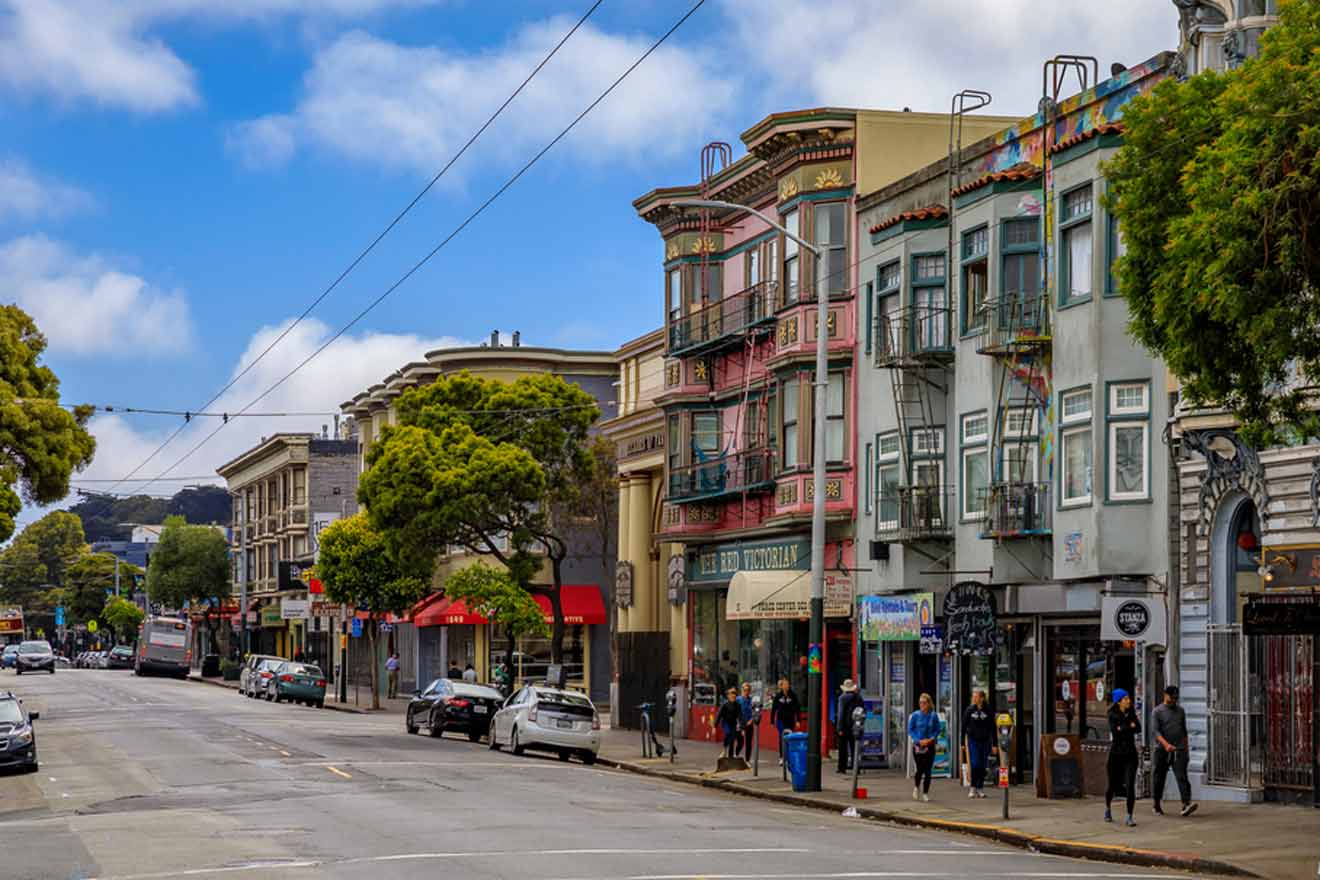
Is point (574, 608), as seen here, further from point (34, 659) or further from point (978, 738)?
point (34, 659)

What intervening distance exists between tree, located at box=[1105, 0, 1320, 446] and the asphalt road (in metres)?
5.23

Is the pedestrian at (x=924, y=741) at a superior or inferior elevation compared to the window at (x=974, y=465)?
inferior

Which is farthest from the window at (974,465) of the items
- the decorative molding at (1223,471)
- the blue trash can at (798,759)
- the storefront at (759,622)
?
the decorative molding at (1223,471)

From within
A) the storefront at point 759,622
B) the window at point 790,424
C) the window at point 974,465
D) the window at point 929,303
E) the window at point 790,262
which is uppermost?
the window at point 790,262

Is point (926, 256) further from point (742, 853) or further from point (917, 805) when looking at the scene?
point (742, 853)

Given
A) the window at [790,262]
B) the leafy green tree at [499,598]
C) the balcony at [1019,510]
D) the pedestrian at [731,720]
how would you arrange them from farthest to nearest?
1. the leafy green tree at [499,598]
2. the window at [790,262]
3. the pedestrian at [731,720]
4. the balcony at [1019,510]

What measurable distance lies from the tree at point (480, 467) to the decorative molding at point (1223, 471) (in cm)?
2791

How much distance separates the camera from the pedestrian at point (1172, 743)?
24859 millimetres

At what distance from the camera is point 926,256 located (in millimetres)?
34938

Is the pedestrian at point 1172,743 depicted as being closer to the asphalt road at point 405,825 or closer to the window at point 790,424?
the asphalt road at point 405,825

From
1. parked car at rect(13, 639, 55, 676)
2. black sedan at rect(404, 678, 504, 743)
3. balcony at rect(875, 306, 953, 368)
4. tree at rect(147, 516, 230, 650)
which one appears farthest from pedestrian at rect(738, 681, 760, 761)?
tree at rect(147, 516, 230, 650)

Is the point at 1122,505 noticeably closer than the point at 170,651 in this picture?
Yes

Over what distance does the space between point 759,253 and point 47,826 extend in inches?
927

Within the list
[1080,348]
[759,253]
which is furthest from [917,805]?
[759,253]
